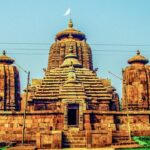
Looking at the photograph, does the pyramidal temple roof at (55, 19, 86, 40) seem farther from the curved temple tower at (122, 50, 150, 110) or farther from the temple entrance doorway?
the temple entrance doorway

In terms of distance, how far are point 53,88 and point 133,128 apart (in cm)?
882

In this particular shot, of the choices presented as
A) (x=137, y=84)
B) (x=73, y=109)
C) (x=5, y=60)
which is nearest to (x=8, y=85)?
(x=5, y=60)

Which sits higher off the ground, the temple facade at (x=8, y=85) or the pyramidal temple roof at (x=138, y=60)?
the pyramidal temple roof at (x=138, y=60)

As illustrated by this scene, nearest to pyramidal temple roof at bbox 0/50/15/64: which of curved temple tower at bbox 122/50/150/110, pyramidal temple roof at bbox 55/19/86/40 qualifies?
pyramidal temple roof at bbox 55/19/86/40

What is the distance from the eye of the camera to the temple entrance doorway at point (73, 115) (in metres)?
27.6

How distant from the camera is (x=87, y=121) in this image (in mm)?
27000

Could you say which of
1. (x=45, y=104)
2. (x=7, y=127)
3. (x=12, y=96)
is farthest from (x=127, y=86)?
(x=7, y=127)

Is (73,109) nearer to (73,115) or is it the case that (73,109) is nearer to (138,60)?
(73,115)

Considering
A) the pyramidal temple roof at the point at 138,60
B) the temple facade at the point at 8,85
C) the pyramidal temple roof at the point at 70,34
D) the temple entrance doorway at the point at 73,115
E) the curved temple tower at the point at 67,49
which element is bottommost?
the temple entrance doorway at the point at 73,115

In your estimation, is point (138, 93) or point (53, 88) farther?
point (138, 93)

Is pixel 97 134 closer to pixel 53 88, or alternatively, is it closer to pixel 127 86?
pixel 53 88

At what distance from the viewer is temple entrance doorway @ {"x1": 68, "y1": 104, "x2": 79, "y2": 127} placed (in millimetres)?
27562

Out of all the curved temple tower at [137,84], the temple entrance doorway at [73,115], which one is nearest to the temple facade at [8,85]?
the temple entrance doorway at [73,115]

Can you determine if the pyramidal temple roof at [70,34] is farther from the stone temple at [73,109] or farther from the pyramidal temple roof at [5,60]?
the pyramidal temple roof at [5,60]
